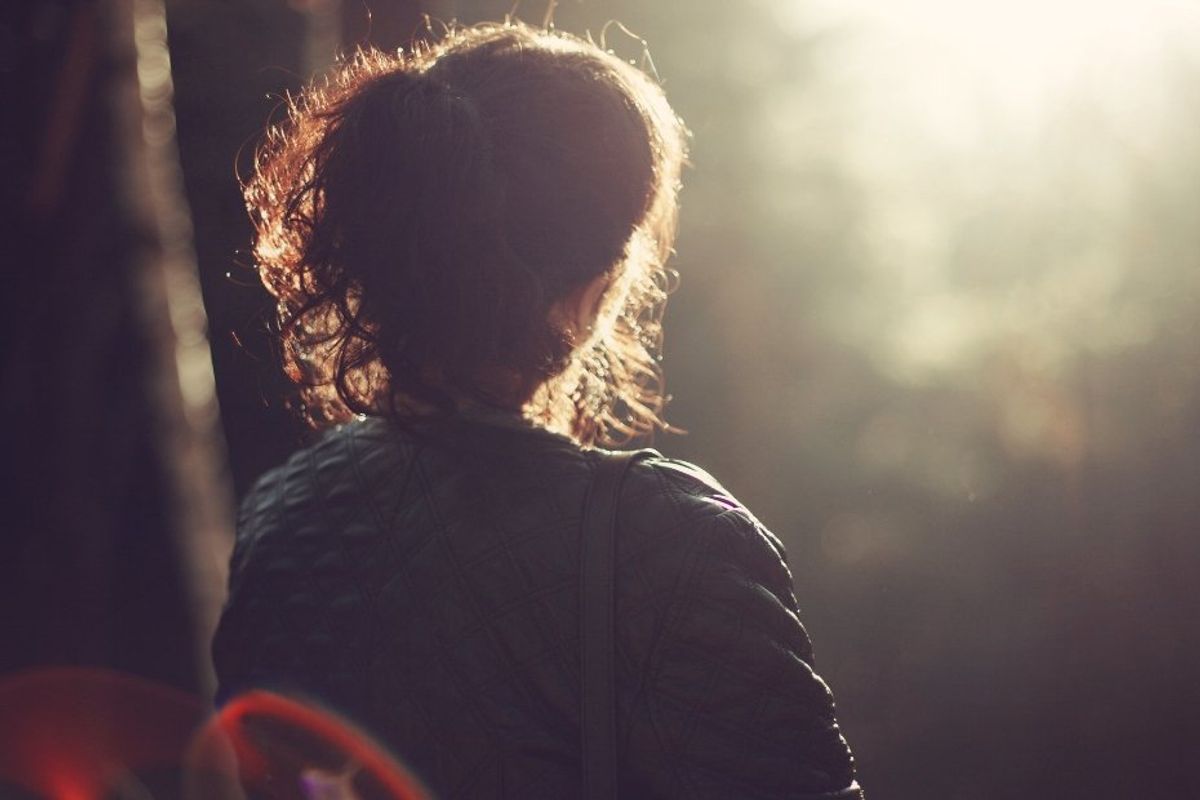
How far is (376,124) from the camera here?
1.16 metres

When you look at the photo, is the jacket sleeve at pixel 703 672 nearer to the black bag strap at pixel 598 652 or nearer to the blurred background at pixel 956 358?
the black bag strap at pixel 598 652

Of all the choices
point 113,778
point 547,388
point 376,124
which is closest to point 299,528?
point 547,388

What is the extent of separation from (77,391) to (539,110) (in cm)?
122

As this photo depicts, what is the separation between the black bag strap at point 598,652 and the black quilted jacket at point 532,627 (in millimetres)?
13

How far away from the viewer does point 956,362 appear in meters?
4.49

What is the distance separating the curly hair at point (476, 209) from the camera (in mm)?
1135

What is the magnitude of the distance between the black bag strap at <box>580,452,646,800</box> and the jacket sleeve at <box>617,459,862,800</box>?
1cm

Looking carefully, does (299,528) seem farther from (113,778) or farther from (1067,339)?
(1067,339)

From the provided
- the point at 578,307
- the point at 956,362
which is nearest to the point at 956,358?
the point at 956,362

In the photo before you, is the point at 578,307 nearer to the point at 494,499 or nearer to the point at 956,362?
the point at 494,499

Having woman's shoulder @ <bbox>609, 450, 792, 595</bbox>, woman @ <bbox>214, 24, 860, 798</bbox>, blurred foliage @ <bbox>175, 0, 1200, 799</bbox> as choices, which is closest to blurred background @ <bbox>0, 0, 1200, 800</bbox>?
blurred foliage @ <bbox>175, 0, 1200, 799</bbox>

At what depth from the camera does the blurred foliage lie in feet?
13.9

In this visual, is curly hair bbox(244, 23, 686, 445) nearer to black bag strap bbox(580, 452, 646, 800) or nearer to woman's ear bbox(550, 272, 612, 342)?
woman's ear bbox(550, 272, 612, 342)

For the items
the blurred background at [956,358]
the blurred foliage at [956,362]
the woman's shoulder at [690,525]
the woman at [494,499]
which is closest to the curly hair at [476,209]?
the woman at [494,499]
